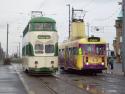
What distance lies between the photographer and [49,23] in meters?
37.7

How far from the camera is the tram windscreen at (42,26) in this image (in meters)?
37.4

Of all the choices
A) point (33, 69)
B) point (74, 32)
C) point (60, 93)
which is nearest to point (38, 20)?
point (33, 69)

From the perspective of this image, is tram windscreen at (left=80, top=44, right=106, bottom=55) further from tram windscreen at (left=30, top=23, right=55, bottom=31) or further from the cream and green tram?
tram windscreen at (left=30, top=23, right=55, bottom=31)

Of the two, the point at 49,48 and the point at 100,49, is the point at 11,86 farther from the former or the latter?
the point at 100,49

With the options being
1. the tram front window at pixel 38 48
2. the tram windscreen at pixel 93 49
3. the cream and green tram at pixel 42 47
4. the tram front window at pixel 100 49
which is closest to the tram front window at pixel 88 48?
the tram windscreen at pixel 93 49

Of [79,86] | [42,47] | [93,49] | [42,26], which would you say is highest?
[42,26]

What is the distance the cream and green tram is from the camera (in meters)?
36.7

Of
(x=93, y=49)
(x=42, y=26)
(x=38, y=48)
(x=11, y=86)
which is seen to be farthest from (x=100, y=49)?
(x=11, y=86)

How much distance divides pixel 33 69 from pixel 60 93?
1580cm

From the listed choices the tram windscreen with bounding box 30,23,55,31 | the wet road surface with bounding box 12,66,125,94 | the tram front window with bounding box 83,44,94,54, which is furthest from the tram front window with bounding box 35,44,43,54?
the wet road surface with bounding box 12,66,125,94

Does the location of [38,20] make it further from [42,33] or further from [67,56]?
[67,56]

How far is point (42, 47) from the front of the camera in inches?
1458

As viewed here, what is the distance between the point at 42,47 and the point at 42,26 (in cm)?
180

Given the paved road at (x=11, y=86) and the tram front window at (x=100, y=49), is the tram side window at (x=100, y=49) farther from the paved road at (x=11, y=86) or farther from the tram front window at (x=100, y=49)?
the paved road at (x=11, y=86)
